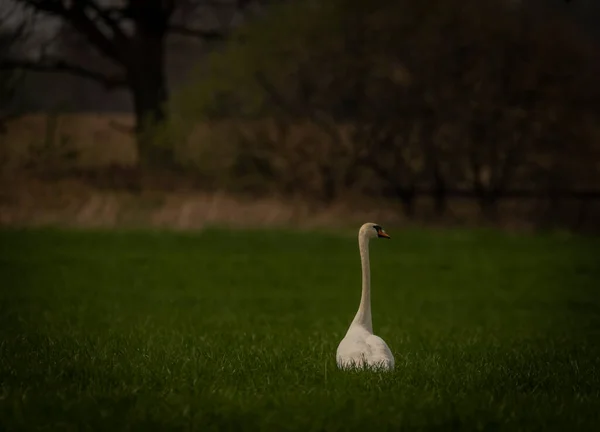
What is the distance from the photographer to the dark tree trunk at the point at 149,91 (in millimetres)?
28250

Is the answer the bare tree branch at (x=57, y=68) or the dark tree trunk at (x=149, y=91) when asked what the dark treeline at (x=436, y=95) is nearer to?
the dark tree trunk at (x=149, y=91)

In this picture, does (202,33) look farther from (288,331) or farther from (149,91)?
(288,331)

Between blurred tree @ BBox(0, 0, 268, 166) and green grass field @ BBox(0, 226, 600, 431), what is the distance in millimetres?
4687

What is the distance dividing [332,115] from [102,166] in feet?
20.3

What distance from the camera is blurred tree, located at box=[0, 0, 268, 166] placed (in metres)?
28.2

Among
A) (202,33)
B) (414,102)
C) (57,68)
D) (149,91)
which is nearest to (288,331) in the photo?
(414,102)

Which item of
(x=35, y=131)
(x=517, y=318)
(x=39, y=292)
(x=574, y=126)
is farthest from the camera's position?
(x=35, y=131)

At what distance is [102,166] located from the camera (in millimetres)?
28359

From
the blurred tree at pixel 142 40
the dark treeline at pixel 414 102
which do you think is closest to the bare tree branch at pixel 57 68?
the blurred tree at pixel 142 40

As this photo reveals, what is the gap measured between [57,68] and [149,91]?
106 inches

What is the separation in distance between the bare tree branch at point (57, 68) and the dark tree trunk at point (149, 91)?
18.6 inches

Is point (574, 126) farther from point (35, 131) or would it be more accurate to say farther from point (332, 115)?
point (35, 131)

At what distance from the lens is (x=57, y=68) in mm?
28016

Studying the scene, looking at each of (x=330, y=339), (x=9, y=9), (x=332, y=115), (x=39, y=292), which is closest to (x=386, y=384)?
(x=330, y=339)
